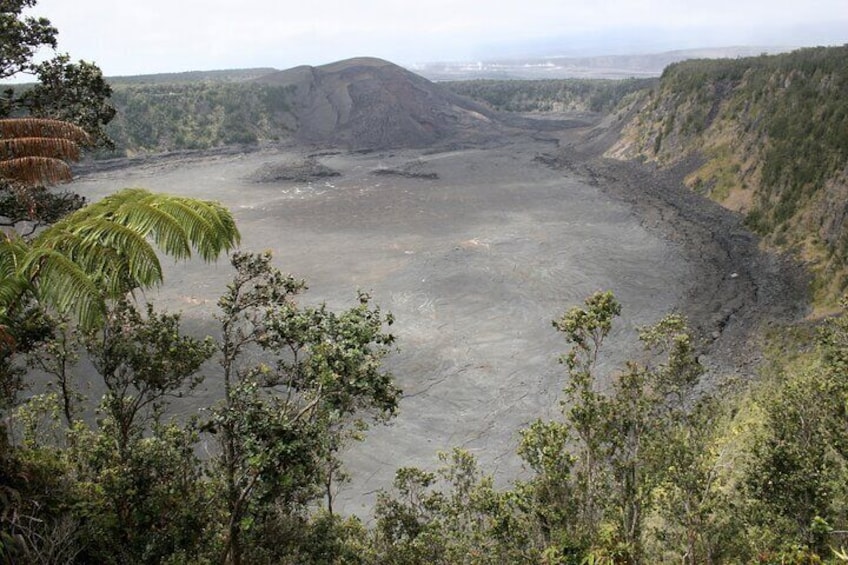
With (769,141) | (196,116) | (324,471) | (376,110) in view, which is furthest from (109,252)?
(196,116)

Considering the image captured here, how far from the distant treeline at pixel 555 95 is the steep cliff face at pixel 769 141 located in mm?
37245

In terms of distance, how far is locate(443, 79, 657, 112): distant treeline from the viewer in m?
99.7

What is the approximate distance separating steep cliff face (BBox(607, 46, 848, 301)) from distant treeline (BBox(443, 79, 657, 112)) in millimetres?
37245

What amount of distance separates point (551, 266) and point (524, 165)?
2976 cm

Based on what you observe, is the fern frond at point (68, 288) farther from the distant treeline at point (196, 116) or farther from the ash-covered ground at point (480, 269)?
the distant treeline at point (196, 116)

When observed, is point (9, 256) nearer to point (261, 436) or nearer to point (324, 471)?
point (261, 436)

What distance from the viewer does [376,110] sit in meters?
77.8

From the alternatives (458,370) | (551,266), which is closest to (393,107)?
(551,266)

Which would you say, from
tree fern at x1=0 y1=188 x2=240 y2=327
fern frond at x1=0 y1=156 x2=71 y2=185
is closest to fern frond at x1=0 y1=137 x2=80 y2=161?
fern frond at x1=0 y1=156 x2=71 y2=185

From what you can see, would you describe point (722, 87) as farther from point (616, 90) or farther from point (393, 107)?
point (616, 90)

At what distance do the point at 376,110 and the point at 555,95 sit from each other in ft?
143

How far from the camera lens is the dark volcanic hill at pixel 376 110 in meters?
74.6

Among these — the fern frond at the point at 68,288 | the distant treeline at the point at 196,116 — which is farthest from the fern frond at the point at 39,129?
the distant treeline at the point at 196,116

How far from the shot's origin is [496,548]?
338 inches
